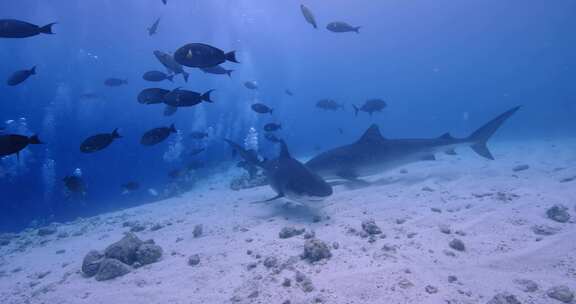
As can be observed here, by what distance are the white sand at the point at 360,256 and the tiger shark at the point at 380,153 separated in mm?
1744

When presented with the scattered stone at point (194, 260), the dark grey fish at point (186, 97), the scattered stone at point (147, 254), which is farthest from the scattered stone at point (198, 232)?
the dark grey fish at point (186, 97)

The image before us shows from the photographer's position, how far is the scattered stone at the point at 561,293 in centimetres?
350

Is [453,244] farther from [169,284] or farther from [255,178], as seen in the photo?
[255,178]

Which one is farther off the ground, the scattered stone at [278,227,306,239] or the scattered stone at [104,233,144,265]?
the scattered stone at [278,227,306,239]

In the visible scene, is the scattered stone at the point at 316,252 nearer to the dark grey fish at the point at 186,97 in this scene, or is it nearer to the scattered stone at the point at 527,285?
the scattered stone at the point at 527,285

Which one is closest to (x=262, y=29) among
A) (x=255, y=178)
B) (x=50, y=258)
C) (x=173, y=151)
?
(x=173, y=151)

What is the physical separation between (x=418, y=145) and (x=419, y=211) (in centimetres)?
430

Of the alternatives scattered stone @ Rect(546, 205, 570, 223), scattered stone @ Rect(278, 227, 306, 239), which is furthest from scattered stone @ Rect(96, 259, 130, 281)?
scattered stone @ Rect(546, 205, 570, 223)

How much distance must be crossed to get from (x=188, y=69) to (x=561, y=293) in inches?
3133

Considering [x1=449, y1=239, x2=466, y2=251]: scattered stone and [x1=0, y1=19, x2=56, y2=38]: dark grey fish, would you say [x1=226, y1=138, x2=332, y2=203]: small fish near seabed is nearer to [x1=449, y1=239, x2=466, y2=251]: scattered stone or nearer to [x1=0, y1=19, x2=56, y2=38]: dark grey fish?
[x1=449, y1=239, x2=466, y2=251]: scattered stone

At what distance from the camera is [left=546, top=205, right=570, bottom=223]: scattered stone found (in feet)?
18.2

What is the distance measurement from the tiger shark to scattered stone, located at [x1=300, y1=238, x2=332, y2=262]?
5700mm

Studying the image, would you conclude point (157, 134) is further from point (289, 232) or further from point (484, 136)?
point (484, 136)

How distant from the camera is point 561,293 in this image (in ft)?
11.6
